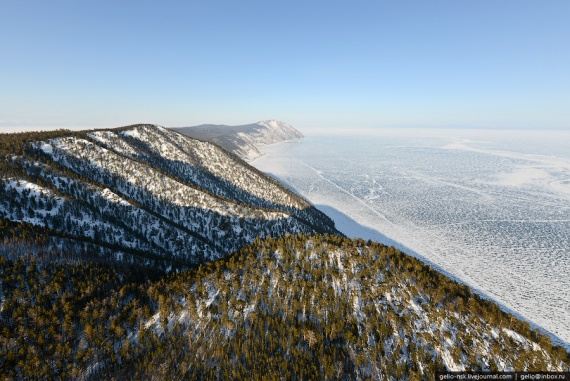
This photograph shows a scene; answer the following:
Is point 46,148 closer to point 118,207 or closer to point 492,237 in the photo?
point 118,207

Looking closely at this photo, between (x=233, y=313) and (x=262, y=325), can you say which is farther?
(x=233, y=313)

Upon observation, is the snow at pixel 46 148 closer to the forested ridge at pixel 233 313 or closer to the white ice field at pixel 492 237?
the forested ridge at pixel 233 313

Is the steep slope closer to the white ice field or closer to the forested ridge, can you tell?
the forested ridge

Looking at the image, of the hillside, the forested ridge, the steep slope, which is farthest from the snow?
the hillside

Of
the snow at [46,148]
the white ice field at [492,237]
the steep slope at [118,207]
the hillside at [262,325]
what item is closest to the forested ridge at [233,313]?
the hillside at [262,325]

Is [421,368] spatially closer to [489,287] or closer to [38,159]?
[489,287]

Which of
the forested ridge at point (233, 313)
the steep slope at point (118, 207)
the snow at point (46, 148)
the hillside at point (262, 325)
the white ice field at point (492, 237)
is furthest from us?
the snow at point (46, 148)

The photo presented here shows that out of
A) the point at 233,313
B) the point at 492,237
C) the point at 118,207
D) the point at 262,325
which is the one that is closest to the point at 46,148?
the point at 118,207
